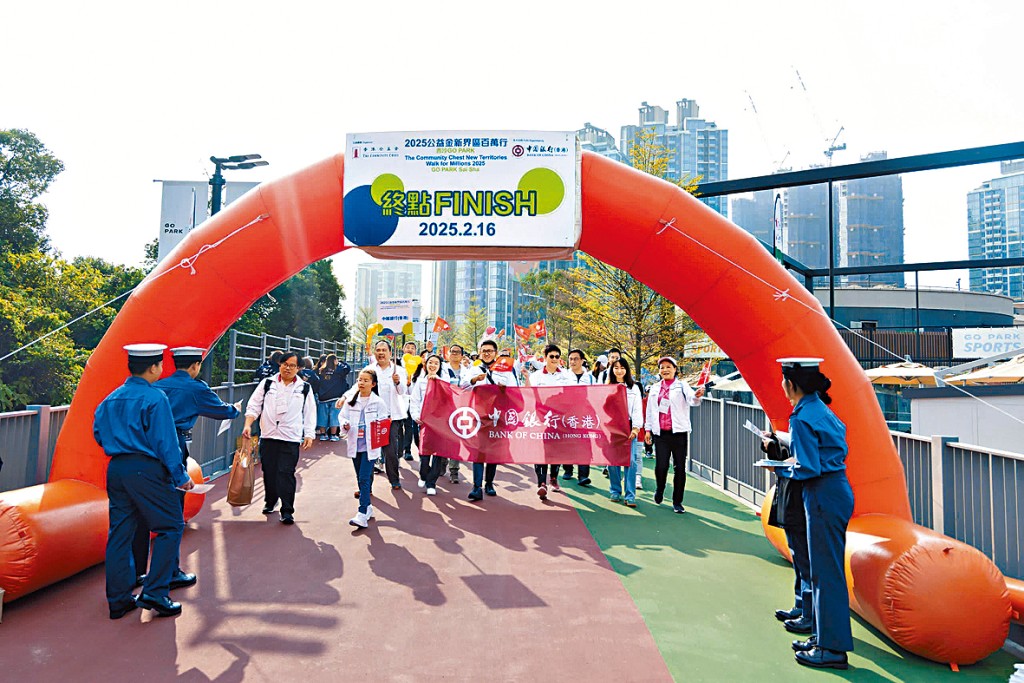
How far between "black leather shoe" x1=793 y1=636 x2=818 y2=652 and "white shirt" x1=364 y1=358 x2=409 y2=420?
4938mm

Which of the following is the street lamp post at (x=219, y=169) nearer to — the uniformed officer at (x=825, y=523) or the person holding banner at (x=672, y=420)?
the person holding banner at (x=672, y=420)

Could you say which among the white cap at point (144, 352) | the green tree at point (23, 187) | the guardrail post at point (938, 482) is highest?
the green tree at point (23, 187)

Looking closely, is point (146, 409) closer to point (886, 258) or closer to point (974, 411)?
point (974, 411)

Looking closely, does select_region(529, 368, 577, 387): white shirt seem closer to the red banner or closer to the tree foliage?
the red banner

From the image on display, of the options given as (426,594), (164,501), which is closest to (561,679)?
(426,594)

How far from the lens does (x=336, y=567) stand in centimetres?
515

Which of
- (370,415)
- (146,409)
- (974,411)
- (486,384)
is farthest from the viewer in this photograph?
(974,411)

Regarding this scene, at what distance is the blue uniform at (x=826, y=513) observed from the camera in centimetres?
364

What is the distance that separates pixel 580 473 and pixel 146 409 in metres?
6.26

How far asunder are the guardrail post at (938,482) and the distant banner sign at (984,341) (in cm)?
2392

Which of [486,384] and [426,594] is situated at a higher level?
[486,384]

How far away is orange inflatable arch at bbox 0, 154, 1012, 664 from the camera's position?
4602 mm

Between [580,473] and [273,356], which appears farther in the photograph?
[580,473]

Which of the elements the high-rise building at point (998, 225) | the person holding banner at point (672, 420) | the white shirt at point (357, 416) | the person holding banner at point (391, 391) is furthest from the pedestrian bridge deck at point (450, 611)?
the high-rise building at point (998, 225)
